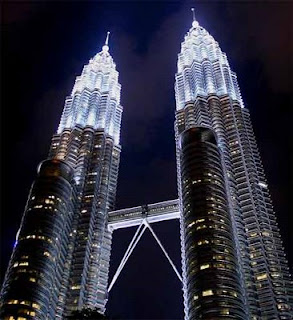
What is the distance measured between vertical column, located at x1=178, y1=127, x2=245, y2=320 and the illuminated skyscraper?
27.6 m

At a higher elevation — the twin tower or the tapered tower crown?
the tapered tower crown

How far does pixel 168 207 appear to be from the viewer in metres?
146

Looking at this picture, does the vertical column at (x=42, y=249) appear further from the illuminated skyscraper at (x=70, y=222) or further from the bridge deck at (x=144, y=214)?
the bridge deck at (x=144, y=214)

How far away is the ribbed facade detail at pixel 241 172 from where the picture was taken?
111812mm

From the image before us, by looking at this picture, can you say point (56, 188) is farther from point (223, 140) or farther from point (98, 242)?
point (223, 140)

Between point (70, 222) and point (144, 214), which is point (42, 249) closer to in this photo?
point (70, 222)

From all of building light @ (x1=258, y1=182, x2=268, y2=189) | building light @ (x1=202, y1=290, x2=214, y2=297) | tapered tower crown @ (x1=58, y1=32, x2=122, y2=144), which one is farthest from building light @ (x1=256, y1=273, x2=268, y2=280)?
tapered tower crown @ (x1=58, y1=32, x2=122, y2=144)

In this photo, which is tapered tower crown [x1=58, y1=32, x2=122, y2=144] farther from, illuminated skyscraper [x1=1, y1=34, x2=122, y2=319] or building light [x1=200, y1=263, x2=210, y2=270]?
building light [x1=200, y1=263, x2=210, y2=270]

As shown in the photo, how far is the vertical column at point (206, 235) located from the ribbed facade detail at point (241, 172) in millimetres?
5277

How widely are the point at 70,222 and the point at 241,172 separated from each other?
161 feet

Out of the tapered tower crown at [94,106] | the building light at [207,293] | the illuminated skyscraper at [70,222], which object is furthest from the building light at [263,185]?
the tapered tower crown at [94,106]

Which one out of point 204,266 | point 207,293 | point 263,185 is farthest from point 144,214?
point 207,293

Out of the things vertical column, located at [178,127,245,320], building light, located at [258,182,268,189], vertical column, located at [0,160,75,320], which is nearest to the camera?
vertical column, located at [178,127,245,320]

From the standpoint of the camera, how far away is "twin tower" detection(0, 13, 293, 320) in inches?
4262
